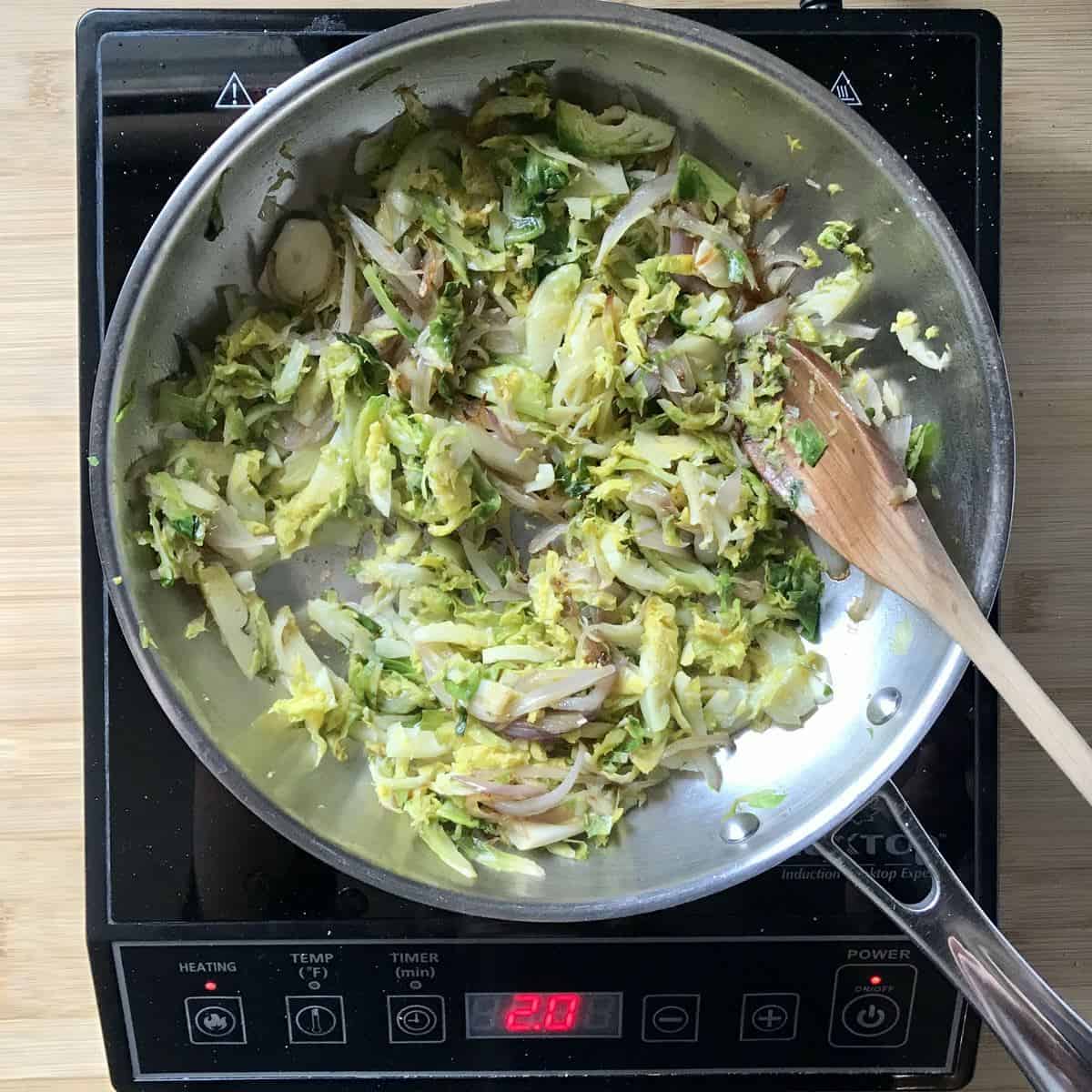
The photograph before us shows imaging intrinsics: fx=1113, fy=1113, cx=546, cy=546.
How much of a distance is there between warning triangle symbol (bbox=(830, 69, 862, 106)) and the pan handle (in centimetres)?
59

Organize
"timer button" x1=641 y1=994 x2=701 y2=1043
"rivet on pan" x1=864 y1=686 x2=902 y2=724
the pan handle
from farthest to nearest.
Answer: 1. "timer button" x1=641 y1=994 x2=701 y2=1043
2. "rivet on pan" x1=864 y1=686 x2=902 y2=724
3. the pan handle

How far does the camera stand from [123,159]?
96 cm

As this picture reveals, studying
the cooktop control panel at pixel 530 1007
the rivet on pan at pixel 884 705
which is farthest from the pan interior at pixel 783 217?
the cooktop control panel at pixel 530 1007

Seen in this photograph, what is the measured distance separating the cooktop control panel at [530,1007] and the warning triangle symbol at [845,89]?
748 millimetres

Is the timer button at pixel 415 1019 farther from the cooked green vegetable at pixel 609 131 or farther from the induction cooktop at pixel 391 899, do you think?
the cooked green vegetable at pixel 609 131

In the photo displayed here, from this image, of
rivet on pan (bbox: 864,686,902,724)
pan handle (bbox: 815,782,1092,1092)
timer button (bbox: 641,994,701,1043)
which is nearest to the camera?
pan handle (bbox: 815,782,1092,1092)

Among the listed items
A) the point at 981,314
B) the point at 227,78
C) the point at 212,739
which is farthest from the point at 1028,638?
the point at 227,78

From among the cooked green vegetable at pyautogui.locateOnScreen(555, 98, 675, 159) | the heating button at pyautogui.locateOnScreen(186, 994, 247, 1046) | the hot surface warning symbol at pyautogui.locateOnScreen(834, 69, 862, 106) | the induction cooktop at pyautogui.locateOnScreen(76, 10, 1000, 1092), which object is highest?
the hot surface warning symbol at pyautogui.locateOnScreen(834, 69, 862, 106)

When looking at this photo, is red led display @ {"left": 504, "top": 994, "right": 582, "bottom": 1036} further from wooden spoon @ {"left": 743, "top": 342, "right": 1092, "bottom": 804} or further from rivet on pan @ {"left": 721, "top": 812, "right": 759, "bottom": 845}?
wooden spoon @ {"left": 743, "top": 342, "right": 1092, "bottom": 804}

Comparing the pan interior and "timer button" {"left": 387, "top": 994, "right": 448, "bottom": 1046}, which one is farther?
"timer button" {"left": 387, "top": 994, "right": 448, "bottom": 1046}

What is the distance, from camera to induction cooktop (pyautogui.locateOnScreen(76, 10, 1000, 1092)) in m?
0.96

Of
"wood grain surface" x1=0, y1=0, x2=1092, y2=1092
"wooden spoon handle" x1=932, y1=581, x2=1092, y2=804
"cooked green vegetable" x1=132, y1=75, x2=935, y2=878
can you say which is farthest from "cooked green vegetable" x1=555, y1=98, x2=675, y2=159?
"wooden spoon handle" x1=932, y1=581, x2=1092, y2=804

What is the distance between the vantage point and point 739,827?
930mm

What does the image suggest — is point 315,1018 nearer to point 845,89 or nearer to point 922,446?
point 922,446
